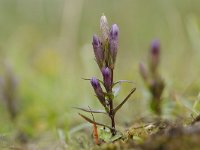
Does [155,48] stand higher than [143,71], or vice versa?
[155,48]

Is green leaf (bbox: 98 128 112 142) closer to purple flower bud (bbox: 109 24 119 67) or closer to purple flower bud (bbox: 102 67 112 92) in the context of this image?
purple flower bud (bbox: 102 67 112 92)

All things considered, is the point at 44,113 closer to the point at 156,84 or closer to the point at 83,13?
the point at 156,84

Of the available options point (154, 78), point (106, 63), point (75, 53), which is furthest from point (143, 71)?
point (75, 53)

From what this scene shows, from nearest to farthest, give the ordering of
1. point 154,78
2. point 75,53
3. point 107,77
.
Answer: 1. point 107,77
2. point 154,78
3. point 75,53

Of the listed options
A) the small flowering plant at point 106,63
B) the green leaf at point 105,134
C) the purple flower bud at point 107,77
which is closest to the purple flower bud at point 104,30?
the small flowering plant at point 106,63

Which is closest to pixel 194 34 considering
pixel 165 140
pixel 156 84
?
pixel 156 84

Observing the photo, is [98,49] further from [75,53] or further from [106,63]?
[75,53]

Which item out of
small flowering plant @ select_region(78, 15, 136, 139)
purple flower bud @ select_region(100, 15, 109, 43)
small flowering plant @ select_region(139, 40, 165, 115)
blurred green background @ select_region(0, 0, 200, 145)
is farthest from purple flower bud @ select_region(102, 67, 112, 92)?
small flowering plant @ select_region(139, 40, 165, 115)
